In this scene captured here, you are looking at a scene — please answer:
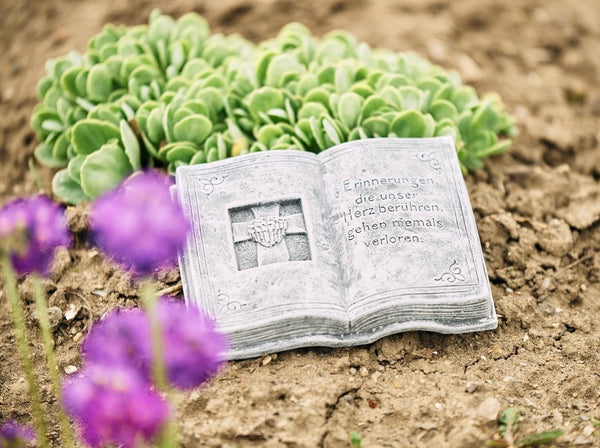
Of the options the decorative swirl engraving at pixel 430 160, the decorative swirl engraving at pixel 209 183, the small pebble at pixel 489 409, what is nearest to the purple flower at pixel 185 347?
the decorative swirl engraving at pixel 209 183

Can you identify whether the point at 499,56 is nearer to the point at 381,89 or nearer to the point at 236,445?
the point at 381,89

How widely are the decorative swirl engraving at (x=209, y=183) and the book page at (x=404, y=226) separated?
1.27ft

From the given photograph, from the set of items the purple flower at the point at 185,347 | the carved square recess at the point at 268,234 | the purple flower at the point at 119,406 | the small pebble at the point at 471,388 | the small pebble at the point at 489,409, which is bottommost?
the small pebble at the point at 489,409

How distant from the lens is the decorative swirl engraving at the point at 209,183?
2.45 m

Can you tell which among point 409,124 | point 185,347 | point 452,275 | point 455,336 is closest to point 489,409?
point 455,336

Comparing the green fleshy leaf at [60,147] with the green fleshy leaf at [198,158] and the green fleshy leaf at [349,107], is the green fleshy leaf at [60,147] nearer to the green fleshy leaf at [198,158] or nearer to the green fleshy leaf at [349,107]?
the green fleshy leaf at [198,158]

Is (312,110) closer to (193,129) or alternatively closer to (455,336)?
(193,129)

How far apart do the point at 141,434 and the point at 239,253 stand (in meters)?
0.91

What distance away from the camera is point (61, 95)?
3.11 metres

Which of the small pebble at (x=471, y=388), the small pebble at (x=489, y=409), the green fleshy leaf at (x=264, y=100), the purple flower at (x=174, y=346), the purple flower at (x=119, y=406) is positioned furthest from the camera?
the green fleshy leaf at (x=264, y=100)

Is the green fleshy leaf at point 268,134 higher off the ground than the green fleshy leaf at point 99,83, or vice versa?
the green fleshy leaf at point 99,83

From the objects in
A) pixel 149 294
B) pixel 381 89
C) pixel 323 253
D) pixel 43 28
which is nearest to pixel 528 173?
pixel 381 89

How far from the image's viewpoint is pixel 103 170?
267 cm

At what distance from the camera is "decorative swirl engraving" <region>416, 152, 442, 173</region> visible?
2.56 meters
